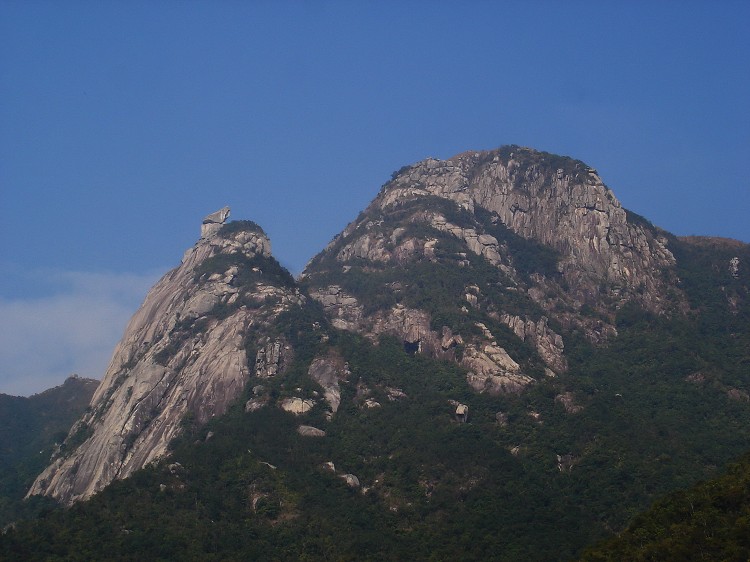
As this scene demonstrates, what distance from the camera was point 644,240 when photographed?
173 metres

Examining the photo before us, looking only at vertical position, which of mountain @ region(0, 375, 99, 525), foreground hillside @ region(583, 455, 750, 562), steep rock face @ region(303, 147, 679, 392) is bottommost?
foreground hillside @ region(583, 455, 750, 562)

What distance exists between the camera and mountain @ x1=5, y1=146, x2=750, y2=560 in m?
97.9

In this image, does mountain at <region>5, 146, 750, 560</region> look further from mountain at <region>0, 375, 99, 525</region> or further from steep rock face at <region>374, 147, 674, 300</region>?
mountain at <region>0, 375, 99, 525</region>

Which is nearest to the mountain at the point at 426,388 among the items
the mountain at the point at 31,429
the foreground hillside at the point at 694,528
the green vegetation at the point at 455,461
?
the green vegetation at the point at 455,461

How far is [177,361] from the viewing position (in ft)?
456

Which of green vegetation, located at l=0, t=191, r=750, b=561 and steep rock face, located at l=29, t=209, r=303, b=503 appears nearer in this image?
green vegetation, located at l=0, t=191, r=750, b=561

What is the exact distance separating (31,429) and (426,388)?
84655 millimetres

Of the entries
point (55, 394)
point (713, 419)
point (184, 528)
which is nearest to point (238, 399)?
point (184, 528)

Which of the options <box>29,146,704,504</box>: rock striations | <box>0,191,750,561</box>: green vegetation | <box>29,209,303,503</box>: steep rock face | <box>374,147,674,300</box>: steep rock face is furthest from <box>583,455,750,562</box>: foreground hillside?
<box>374,147,674,300</box>: steep rock face

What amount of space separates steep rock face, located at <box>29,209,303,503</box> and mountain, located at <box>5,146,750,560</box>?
434 mm

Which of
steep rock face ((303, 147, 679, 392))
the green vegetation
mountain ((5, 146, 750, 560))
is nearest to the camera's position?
the green vegetation

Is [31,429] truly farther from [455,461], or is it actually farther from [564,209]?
[564,209]

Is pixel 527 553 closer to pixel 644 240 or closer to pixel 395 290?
pixel 395 290

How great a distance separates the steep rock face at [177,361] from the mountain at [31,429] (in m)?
6.30
